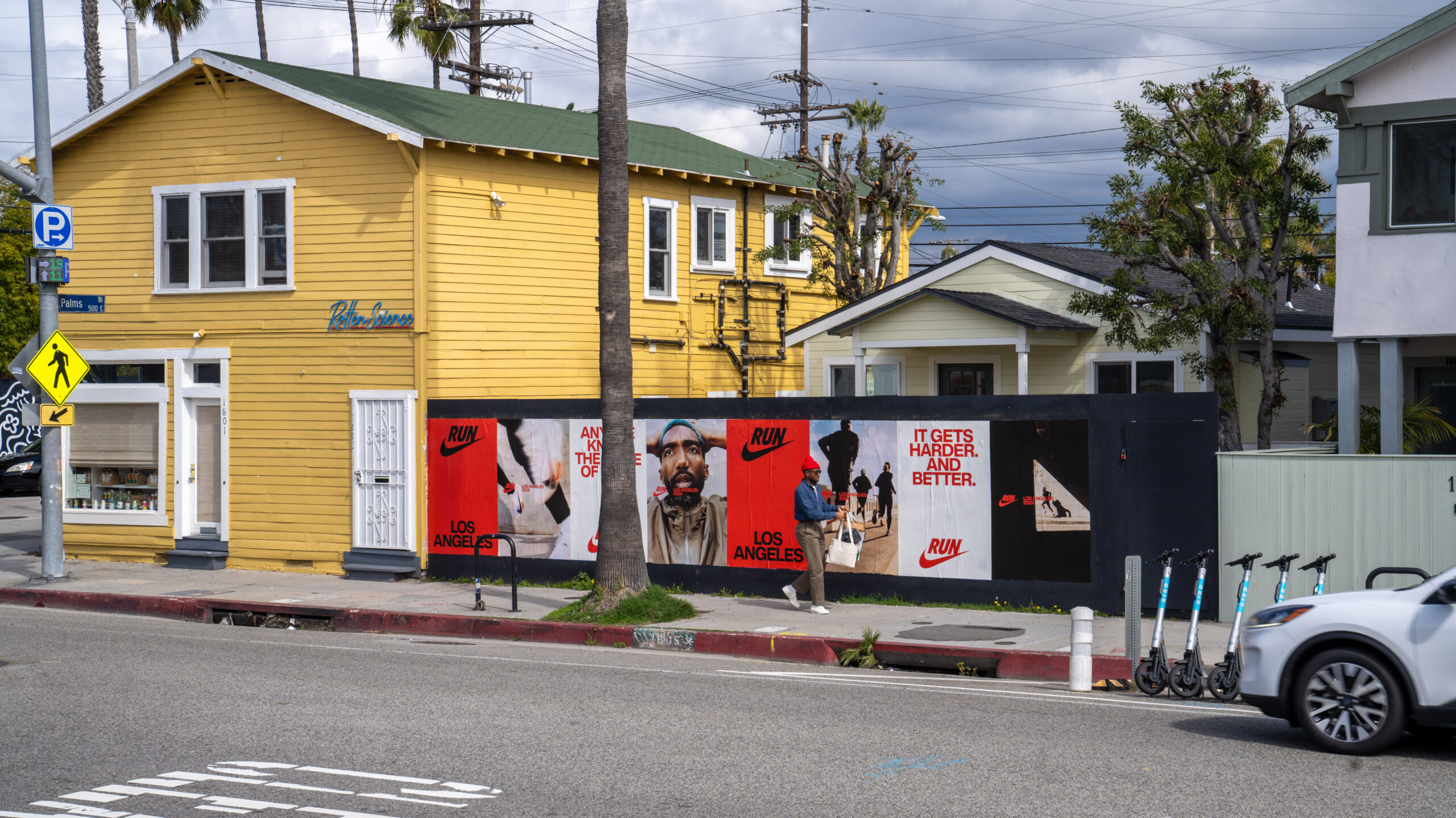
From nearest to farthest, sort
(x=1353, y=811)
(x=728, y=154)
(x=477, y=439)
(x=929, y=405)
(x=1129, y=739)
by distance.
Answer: (x=1353, y=811)
(x=1129, y=739)
(x=929, y=405)
(x=477, y=439)
(x=728, y=154)

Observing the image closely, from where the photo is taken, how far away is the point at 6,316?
40250mm

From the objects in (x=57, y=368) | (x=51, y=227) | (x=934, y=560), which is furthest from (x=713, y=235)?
(x=57, y=368)

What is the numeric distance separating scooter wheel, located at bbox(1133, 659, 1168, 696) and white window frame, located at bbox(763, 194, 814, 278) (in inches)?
634

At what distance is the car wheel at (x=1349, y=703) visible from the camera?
815 cm

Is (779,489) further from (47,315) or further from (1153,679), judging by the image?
(47,315)

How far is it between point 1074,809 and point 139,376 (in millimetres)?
18090

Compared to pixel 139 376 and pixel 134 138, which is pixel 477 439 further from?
pixel 134 138

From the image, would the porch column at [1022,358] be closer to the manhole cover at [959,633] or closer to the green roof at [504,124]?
the green roof at [504,124]

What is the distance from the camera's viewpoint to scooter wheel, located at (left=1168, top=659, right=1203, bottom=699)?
1045 cm

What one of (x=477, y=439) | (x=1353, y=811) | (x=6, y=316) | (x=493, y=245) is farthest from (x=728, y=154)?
(x=6, y=316)

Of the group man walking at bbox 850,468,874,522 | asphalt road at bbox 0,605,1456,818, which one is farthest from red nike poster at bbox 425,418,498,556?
asphalt road at bbox 0,605,1456,818

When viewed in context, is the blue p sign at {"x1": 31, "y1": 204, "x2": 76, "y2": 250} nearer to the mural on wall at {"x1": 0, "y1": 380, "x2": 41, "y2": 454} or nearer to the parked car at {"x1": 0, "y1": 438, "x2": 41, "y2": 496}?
the parked car at {"x1": 0, "y1": 438, "x2": 41, "y2": 496}

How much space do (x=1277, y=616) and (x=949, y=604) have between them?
684 cm

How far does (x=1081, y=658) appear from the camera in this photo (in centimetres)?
1100
